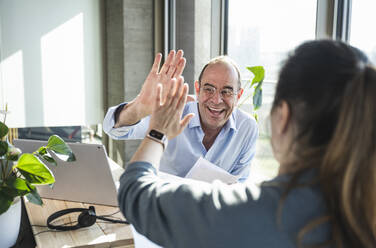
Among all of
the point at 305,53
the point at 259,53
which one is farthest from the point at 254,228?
the point at 259,53

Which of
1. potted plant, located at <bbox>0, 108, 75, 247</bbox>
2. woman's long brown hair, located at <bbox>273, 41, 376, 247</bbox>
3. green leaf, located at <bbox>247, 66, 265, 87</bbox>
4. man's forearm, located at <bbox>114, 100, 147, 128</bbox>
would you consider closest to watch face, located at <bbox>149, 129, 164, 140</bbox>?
woman's long brown hair, located at <bbox>273, 41, 376, 247</bbox>

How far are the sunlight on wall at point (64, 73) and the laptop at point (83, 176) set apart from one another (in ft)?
8.21

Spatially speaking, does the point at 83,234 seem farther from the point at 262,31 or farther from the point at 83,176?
the point at 262,31

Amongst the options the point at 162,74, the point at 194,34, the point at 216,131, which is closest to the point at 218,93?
the point at 216,131

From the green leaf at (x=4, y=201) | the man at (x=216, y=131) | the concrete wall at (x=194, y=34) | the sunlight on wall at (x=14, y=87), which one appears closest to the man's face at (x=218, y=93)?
the man at (x=216, y=131)

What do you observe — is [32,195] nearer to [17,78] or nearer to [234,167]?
[234,167]

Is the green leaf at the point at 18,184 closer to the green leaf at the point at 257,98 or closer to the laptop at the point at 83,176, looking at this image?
the laptop at the point at 83,176

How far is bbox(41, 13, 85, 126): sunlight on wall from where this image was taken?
12.9 ft

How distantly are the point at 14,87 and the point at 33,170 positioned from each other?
9.66 ft

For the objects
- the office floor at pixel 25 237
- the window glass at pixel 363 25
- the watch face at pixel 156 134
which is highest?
the window glass at pixel 363 25

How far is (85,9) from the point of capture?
4.02 metres

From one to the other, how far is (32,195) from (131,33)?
114 inches

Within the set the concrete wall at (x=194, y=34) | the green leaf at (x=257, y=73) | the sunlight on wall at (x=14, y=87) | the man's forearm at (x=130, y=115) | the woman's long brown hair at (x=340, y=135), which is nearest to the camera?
the woman's long brown hair at (x=340, y=135)

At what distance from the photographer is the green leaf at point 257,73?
2553mm
